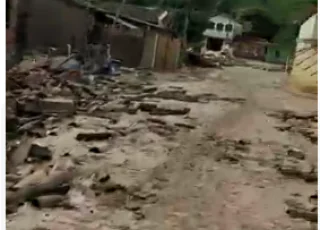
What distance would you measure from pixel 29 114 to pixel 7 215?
18 cm

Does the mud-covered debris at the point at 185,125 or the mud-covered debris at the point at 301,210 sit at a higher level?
the mud-covered debris at the point at 185,125

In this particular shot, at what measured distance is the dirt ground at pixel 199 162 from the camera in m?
1.01

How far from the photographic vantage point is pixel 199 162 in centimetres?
104

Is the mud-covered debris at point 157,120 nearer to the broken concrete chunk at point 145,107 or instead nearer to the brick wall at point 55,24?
the broken concrete chunk at point 145,107

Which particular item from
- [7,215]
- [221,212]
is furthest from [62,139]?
[221,212]

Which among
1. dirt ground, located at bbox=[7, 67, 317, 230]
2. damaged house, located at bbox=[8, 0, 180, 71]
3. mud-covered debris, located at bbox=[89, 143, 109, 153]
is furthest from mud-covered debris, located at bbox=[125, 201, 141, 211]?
damaged house, located at bbox=[8, 0, 180, 71]

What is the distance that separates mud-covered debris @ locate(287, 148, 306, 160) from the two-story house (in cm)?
22

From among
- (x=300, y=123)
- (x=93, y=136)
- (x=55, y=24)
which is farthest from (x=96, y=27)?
(x=300, y=123)

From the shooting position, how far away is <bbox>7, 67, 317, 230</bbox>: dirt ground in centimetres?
101

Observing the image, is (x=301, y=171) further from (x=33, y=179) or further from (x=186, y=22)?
(x=33, y=179)

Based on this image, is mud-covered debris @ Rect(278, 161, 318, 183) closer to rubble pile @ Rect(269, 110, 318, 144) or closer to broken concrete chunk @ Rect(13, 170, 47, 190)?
rubble pile @ Rect(269, 110, 318, 144)

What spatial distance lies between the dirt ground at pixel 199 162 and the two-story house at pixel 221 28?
0.06m

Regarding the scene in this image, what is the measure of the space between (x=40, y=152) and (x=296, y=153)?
1.48ft

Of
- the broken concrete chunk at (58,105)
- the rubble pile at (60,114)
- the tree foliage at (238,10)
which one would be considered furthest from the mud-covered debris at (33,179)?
the tree foliage at (238,10)
